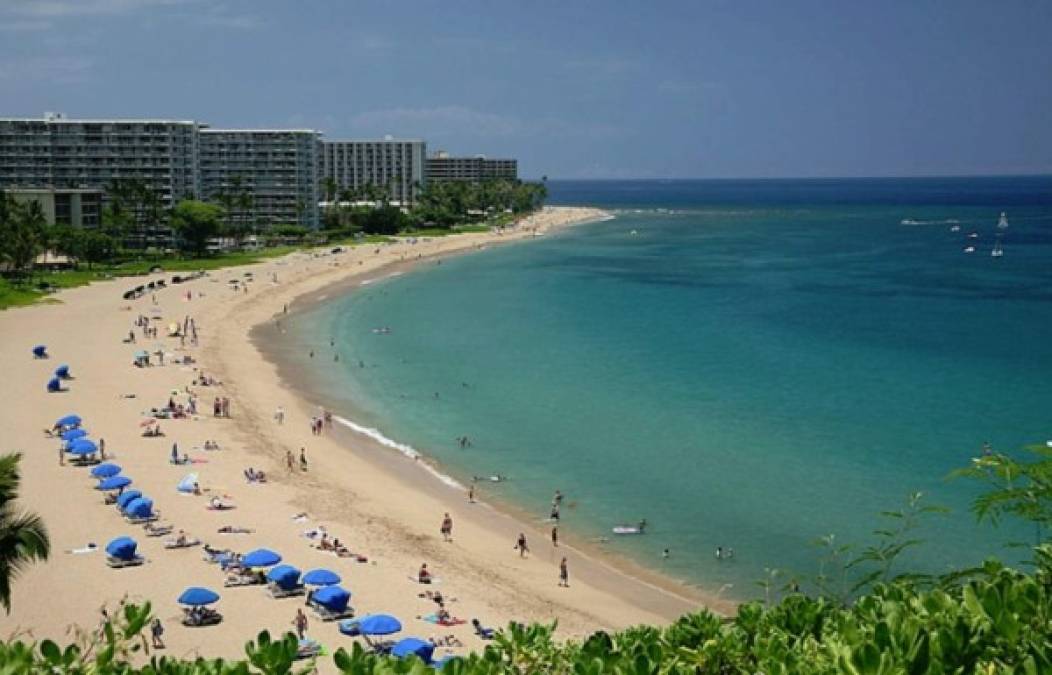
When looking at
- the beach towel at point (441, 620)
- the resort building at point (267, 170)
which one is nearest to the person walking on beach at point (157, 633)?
the beach towel at point (441, 620)

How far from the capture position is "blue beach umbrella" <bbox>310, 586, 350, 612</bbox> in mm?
23219

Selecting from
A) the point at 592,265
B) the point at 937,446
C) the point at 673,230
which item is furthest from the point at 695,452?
the point at 673,230

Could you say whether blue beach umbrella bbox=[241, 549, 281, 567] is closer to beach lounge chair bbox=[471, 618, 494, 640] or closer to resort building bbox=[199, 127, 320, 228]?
beach lounge chair bbox=[471, 618, 494, 640]

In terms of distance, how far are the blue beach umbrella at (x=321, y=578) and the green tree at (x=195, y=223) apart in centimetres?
8103

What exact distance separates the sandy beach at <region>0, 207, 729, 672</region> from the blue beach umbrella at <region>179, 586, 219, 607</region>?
0.58 metres

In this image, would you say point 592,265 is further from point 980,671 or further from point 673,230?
Answer: point 980,671

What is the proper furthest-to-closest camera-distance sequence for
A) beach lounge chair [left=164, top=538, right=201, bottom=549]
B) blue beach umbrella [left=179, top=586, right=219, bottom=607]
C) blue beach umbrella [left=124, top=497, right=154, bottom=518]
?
1. blue beach umbrella [left=124, top=497, right=154, bottom=518]
2. beach lounge chair [left=164, top=538, right=201, bottom=549]
3. blue beach umbrella [left=179, top=586, right=219, bottom=607]

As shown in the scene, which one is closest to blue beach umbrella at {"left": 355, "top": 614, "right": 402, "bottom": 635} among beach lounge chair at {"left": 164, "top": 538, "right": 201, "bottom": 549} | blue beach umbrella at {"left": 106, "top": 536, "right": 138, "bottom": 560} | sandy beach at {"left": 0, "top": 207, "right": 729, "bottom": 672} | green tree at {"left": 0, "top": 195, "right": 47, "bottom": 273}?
sandy beach at {"left": 0, "top": 207, "right": 729, "bottom": 672}

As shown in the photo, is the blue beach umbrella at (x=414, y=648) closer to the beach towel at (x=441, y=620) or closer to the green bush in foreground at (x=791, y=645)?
the beach towel at (x=441, y=620)

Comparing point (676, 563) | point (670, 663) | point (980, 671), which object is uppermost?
point (980, 671)

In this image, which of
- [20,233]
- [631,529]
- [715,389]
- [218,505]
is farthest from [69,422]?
[20,233]

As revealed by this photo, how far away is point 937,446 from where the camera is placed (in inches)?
1537

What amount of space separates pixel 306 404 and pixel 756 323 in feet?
109

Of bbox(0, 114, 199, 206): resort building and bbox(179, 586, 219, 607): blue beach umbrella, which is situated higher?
bbox(0, 114, 199, 206): resort building
